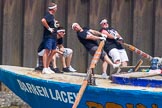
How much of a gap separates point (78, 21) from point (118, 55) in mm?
1843

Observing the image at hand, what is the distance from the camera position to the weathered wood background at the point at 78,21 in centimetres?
1468

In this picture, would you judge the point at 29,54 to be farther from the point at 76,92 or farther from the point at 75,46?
the point at 76,92

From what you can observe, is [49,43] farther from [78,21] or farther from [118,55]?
[78,21]

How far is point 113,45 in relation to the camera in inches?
533

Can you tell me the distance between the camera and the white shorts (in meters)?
13.4

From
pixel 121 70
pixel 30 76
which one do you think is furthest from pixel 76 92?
pixel 121 70

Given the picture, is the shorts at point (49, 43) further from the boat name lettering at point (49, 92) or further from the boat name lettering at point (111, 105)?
the boat name lettering at point (111, 105)

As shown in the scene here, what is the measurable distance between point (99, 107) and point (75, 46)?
4400mm

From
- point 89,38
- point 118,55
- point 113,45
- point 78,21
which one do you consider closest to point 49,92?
point 89,38

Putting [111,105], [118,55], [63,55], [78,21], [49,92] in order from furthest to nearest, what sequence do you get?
[78,21] < [63,55] < [118,55] < [49,92] < [111,105]

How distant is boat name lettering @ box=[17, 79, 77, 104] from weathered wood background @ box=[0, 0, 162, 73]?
2547 millimetres

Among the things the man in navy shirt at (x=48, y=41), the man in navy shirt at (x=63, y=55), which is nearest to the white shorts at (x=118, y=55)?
the man in navy shirt at (x=63, y=55)

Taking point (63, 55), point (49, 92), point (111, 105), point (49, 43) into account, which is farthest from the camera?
point (63, 55)

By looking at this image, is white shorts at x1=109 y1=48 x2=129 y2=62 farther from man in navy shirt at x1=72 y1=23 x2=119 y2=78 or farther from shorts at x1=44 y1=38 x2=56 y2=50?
shorts at x1=44 y1=38 x2=56 y2=50
